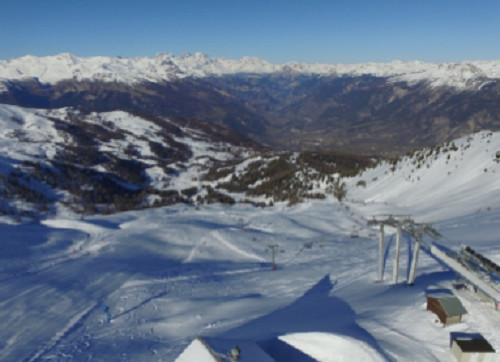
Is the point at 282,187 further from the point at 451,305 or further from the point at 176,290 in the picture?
the point at 451,305

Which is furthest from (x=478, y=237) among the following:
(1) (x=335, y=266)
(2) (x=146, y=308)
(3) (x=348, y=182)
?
(3) (x=348, y=182)

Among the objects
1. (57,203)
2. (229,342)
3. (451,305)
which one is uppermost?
(451,305)

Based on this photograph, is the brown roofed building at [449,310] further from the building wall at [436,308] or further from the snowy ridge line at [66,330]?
the snowy ridge line at [66,330]

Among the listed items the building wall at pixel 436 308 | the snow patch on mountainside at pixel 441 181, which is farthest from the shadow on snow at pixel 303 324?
the snow patch on mountainside at pixel 441 181

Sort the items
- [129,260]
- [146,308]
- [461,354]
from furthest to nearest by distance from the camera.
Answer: [129,260], [146,308], [461,354]

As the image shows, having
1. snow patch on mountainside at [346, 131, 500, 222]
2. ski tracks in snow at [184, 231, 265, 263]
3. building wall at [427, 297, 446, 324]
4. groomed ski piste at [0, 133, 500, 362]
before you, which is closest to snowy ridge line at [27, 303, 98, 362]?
groomed ski piste at [0, 133, 500, 362]

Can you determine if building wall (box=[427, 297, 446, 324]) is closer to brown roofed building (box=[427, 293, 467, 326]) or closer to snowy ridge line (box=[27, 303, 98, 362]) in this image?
brown roofed building (box=[427, 293, 467, 326])

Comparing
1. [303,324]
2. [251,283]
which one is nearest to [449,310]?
[303,324]
